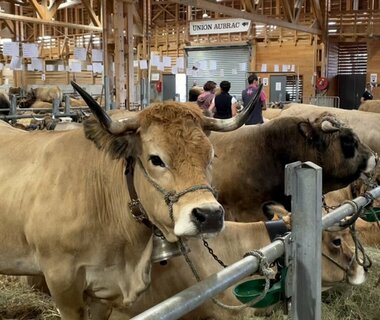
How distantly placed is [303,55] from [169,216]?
19.8 metres

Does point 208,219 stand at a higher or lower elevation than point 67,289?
higher

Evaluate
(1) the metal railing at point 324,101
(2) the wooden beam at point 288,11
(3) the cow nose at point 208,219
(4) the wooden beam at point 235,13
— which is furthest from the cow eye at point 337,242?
(1) the metal railing at point 324,101

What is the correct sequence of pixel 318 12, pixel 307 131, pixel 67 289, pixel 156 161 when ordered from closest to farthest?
1. pixel 156 161
2. pixel 67 289
3. pixel 307 131
4. pixel 318 12

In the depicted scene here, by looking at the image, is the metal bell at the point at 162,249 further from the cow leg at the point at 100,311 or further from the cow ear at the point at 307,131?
the cow ear at the point at 307,131

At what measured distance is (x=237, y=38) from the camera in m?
22.6

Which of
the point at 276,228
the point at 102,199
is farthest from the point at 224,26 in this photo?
the point at 102,199

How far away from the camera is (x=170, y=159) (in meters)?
2.15

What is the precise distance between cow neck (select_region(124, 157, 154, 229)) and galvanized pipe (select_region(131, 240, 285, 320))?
80 cm

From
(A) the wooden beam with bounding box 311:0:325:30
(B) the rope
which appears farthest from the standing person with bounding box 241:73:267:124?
(A) the wooden beam with bounding box 311:0:325:30

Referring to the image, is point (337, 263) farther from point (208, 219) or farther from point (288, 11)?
point (288, 11)

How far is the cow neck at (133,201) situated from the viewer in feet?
7.88

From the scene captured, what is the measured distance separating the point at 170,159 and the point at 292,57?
19.8m

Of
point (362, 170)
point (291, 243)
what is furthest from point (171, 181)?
point (362, 170)

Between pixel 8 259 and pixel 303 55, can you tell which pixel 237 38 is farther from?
pixel 8 259
